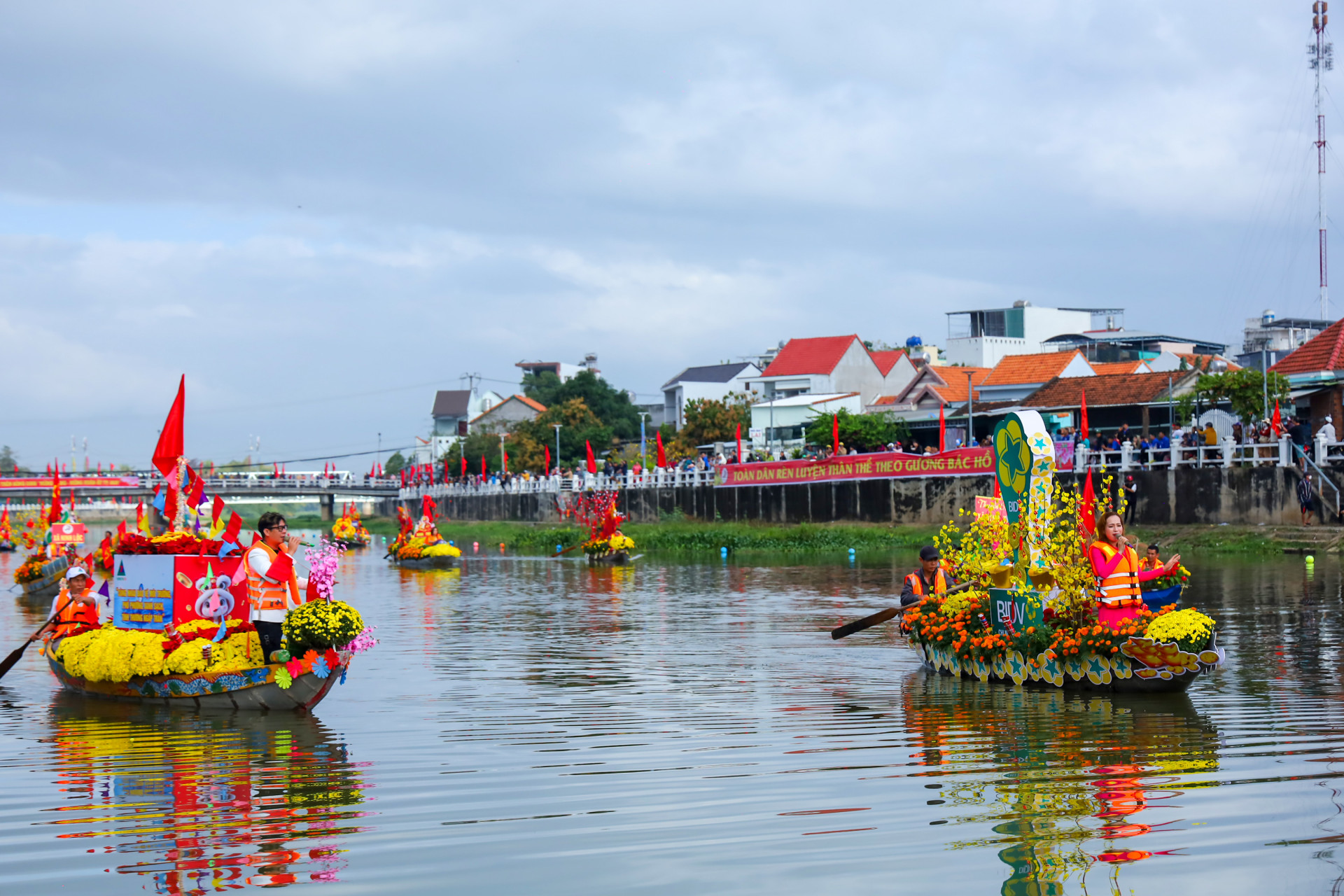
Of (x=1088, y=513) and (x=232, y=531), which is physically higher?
(x=232, y=531)

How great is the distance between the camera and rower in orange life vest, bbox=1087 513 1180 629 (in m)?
13.5

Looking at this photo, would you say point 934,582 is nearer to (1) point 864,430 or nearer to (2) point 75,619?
(2) point 75,619

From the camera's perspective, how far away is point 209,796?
388 inches

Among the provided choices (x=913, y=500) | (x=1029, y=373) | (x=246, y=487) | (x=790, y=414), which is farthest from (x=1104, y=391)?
(x=246, y=487)

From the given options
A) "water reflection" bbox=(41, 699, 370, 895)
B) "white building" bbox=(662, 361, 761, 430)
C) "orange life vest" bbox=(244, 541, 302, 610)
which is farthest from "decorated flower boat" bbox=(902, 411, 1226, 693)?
"white building" bbox=(662, 361, 761, 430)

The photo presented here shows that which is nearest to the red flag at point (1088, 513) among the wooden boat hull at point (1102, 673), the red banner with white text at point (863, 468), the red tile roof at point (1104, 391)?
the wooden boat hull at point (1102, 673)

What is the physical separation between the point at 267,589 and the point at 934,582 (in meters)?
8.25

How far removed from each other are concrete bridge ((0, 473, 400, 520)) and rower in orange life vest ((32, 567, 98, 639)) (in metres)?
80.1

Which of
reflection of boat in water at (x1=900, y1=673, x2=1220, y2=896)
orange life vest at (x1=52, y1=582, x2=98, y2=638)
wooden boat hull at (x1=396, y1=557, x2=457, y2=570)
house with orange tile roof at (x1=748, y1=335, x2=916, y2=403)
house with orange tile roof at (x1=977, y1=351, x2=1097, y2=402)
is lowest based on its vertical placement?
wooden boat hull at (x1=396, y1=557, x2=457, y2=570)

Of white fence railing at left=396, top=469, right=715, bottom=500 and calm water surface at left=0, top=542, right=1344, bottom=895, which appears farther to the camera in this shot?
white fence railing at left=396, top=469, right=715, bottom=500

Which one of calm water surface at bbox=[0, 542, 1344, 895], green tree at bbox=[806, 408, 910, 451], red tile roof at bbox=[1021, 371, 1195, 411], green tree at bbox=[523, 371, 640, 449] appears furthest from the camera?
green tree at bbox=[523, 371, 640, 449]

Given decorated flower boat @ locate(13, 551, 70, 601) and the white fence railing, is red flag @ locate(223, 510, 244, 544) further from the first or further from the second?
the white fence railing

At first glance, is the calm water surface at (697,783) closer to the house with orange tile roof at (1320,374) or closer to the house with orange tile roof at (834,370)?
the house with orange tile roof at (1320,374)

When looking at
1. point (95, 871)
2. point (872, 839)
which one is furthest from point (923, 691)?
point (95, 871)
